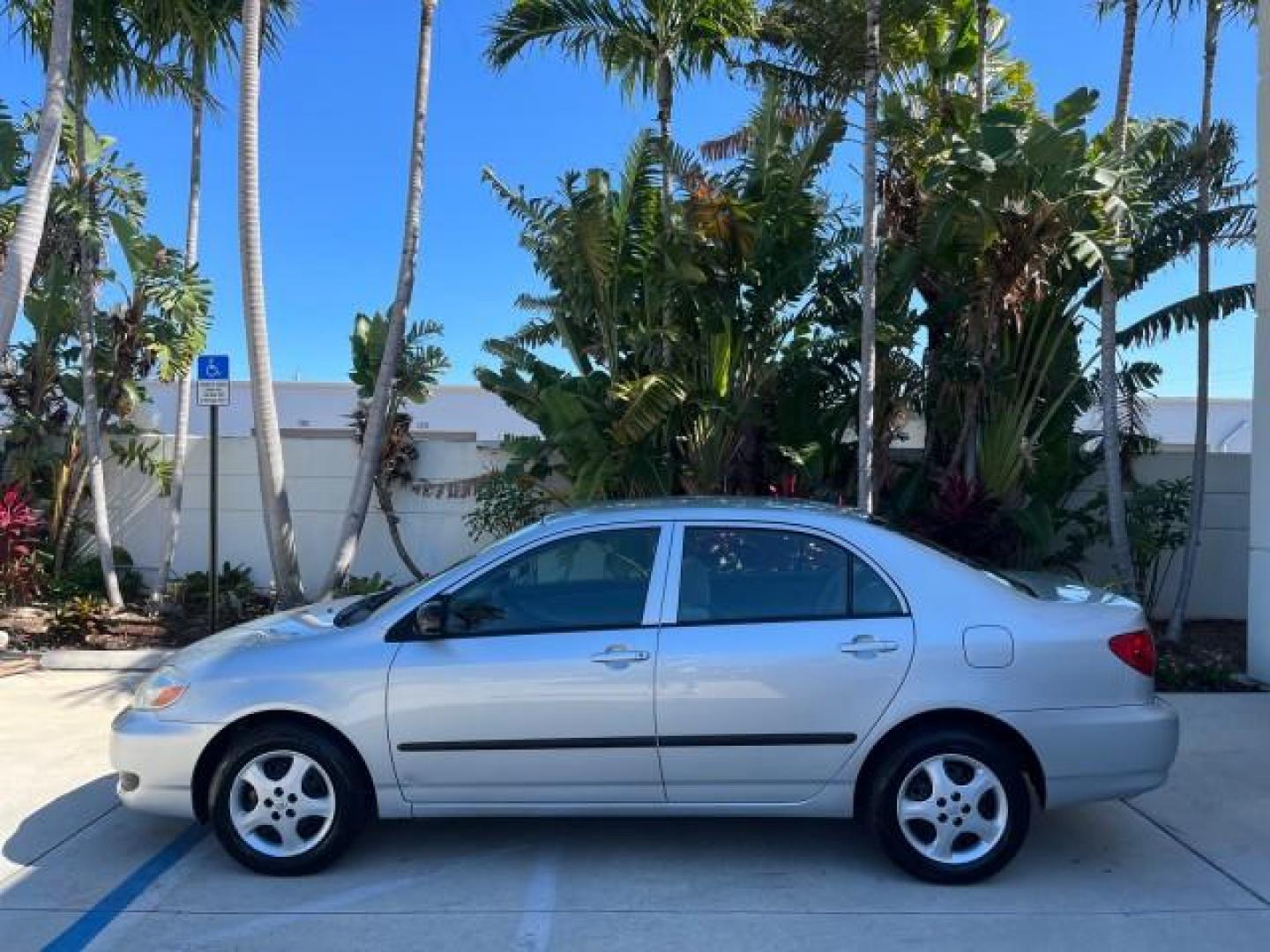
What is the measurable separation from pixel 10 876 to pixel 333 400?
18.9m

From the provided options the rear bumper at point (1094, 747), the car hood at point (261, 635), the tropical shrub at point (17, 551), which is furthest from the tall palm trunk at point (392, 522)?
the rear bumper at point (1094, 747)

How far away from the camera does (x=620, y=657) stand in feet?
14.4

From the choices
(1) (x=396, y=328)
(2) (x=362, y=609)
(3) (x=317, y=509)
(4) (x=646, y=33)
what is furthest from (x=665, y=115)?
(2) (x=362, y=609)

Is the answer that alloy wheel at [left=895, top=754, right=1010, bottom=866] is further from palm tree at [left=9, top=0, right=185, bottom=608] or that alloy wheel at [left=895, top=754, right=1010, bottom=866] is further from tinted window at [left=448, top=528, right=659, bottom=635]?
palm tree at [left=9, top=0, right=185, bottom=608]

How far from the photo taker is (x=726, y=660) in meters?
4.36

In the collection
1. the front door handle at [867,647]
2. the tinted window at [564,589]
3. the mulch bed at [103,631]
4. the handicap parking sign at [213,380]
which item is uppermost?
the handicap parking sign at [213,380]

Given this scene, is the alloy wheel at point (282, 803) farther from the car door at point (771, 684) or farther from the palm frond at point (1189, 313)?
the palm frond at point (1189, 313)

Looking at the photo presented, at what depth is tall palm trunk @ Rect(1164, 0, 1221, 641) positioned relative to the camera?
948cm

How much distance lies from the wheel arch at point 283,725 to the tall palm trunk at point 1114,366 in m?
6.92

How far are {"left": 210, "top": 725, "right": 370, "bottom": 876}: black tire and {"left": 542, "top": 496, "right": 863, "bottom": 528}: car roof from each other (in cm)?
136

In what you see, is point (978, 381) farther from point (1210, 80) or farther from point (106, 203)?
point (106, 203)

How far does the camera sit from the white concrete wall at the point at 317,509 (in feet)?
36.0

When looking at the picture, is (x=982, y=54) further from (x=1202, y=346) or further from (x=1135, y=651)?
(x=1135, y=651)

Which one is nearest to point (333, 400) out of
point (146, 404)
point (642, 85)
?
point (146, 404)
